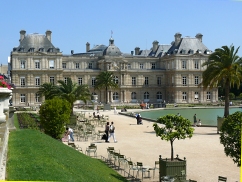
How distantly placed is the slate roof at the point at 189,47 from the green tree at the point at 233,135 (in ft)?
160

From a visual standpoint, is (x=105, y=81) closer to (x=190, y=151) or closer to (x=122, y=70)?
(x=122, y=70)

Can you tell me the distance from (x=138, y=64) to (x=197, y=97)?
985 cm

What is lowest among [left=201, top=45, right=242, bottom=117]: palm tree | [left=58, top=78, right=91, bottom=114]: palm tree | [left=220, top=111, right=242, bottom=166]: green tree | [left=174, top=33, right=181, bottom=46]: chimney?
[left=220, top=111, right=242, bottom=166]: green tree

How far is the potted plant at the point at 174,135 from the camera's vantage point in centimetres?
1037

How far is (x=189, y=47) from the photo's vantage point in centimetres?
5828

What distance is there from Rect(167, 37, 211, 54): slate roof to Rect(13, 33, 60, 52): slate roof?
16483 mm

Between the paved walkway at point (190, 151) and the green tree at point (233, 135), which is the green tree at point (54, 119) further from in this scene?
the green tree at point (233, 135)

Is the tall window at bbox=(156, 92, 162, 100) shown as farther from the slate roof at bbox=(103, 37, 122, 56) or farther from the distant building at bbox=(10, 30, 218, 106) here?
the slate roof at bbox=(103, 37, 122, 56)

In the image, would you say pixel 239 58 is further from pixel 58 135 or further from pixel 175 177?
pixel 175 177

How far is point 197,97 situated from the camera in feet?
189

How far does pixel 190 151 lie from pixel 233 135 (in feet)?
21.0

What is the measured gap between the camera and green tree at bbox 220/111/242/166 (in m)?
8.91

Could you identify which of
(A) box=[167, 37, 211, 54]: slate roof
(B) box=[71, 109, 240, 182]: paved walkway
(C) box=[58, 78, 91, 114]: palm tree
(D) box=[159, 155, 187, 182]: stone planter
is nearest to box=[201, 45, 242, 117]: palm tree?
(B) box=[71, 109, 240, 182]: paved walkway

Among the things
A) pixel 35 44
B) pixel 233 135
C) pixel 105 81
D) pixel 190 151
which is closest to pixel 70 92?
pixel 190 151
